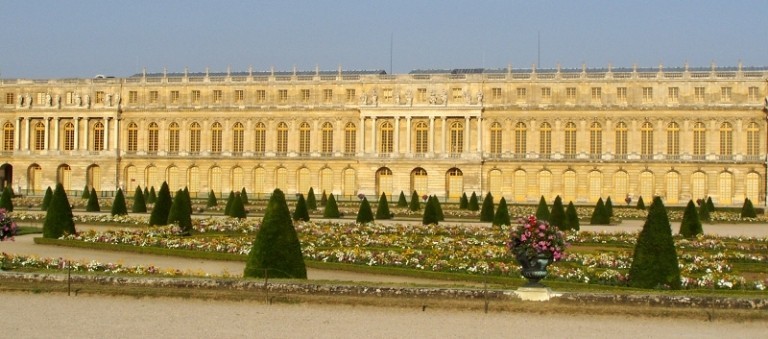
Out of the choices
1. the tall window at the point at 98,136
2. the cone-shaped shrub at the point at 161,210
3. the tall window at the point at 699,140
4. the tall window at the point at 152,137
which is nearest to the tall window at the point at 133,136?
the tall window at the point at 152,137

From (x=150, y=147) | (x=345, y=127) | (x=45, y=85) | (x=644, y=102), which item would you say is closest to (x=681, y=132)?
(x=644, y=102)

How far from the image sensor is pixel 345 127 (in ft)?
203

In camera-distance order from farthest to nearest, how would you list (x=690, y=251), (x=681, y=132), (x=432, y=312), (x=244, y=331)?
(x=681, y=132) < (x=690, y=251) < (x=432, y=312) < (x=244, y=331)

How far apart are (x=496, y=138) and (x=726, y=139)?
1311 cm

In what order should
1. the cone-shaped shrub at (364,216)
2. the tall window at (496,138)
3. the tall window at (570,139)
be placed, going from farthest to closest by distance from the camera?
the tall window at (496,138)
the tall window at (570,139)
the cone-shaped shrub at (364,216)

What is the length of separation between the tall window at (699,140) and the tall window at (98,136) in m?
36.7

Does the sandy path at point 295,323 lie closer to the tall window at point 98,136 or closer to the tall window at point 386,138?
the tall window at point 386,138

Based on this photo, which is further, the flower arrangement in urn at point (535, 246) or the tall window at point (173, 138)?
the tall window at point (173, 138)

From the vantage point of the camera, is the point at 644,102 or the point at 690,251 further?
the point at 644,102

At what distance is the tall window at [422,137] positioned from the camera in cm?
6084

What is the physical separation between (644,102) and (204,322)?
4885 centimetres

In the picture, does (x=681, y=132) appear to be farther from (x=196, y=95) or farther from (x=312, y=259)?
(x=312, y=259)

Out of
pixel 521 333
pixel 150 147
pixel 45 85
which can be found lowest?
pixel 521 333

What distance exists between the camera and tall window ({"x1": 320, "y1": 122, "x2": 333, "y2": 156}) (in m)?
62.2
